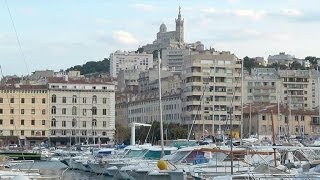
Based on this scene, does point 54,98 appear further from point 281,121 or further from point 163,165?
point 163,165

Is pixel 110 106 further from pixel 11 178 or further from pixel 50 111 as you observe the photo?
pixel 11 178

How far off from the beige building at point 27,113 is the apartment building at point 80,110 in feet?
3.67

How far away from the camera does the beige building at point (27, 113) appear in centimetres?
10906

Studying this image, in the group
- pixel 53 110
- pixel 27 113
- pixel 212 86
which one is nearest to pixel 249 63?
pixel 212 86

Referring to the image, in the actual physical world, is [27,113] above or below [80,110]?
below

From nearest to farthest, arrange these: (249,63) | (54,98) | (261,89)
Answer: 1. (54,98)
2. (261,89)
3. (249,63)

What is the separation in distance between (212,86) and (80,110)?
18511 millimetres

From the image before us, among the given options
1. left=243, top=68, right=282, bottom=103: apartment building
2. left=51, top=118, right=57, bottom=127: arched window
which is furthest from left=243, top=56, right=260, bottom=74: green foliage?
left=51, top=118, right=57, bottom=127: arched window

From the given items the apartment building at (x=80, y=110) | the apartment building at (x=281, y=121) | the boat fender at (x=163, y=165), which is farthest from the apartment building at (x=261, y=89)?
the boat fender at (x=163, y=165)

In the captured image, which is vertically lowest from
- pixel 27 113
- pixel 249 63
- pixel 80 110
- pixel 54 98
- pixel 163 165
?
pixel 163 165

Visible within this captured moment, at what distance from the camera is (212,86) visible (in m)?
109

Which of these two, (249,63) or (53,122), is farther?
(249,63)

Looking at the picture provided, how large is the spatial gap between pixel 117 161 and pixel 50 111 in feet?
229

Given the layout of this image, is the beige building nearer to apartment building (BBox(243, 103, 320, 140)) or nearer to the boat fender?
apartment building (BBox(243, 103, 320, 140))
